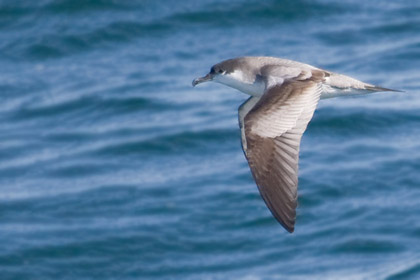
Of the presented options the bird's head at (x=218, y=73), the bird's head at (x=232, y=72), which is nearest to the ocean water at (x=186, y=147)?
the bird's head at (x=218, y=73)

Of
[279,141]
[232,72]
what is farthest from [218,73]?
[279,141]

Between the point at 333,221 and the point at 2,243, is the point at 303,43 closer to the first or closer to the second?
the point at 333,221

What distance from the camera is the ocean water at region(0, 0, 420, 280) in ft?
40.7

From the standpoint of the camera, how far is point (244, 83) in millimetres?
8336

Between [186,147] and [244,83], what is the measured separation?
A: 5905 millimetres

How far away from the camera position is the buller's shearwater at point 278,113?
7.22 meters

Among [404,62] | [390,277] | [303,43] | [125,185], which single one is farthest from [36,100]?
[390,277]

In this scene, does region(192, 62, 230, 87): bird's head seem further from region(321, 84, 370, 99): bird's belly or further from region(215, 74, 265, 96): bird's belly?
region(321, 84, 370, 99): bird's belly

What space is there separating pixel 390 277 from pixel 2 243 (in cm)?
473

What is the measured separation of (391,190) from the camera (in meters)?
12.8

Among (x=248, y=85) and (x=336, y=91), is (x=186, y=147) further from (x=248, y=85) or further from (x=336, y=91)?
(x=336, y=91)

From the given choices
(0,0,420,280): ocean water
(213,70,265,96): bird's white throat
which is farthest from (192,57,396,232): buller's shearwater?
(0,0,420,280): ocean water

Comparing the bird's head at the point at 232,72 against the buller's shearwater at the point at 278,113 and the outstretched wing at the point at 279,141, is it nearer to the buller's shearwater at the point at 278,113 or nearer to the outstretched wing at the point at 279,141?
the buller's shearwater at the point at 278,113

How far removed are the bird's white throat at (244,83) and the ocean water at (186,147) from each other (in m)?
3.89
